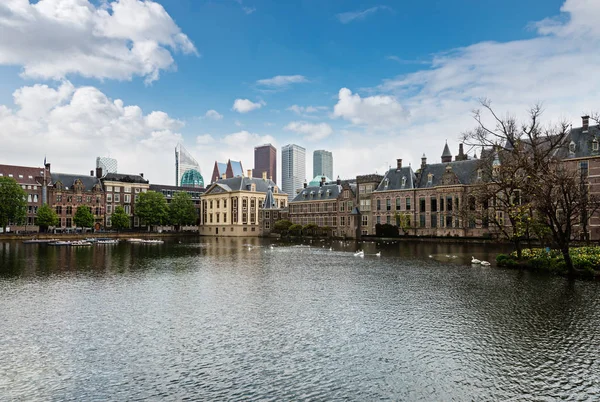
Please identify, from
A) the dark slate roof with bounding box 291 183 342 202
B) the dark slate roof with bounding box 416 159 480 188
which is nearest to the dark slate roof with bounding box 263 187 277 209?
the dark slate roof with bounding box 291 183 342 202

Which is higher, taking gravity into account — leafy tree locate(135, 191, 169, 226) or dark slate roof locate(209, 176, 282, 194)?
dark slate roof locate(209, 176, 282, 194)

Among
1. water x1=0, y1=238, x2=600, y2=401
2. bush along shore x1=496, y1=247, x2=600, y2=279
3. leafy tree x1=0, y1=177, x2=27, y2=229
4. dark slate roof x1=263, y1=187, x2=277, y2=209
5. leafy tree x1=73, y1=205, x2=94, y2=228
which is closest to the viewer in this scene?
water x1=0, y1=238, x2=600, y2=401

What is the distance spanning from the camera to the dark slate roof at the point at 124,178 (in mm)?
121988

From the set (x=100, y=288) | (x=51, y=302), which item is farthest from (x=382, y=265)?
(x=51, y=302)

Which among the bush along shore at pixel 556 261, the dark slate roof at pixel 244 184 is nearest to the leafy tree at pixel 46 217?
the dark slate roof at pixel 244 184

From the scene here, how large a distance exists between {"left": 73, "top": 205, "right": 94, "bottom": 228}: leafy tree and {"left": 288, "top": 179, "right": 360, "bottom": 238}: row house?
49.9m

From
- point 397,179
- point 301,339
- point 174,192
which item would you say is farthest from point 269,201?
point 301,339

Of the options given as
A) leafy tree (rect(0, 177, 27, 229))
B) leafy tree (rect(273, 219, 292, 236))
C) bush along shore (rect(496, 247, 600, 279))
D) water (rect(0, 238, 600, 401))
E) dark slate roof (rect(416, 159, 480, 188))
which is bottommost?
water (rect(0, 238, 600, 401))

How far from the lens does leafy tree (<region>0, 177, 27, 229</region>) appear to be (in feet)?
291

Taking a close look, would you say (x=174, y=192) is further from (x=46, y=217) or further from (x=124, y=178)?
(x=46, y=217)

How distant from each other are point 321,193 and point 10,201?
6812 cm

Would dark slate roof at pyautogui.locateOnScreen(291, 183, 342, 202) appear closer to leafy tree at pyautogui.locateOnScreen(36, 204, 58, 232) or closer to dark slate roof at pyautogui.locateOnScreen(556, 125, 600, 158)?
dark slate roof at pyautogui.locateOnScreen(556, 125, 600, 158)

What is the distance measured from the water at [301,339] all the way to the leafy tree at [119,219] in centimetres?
8690

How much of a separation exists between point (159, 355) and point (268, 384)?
4697 millimetres
